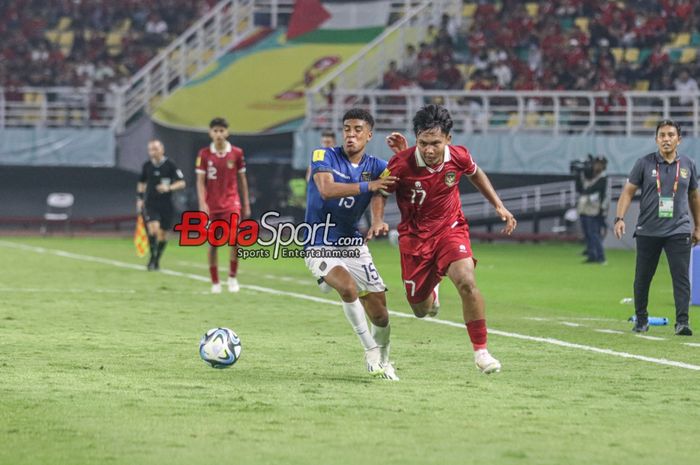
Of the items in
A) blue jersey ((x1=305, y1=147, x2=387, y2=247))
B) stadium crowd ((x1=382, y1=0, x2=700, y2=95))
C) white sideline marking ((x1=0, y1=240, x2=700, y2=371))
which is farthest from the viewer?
stadium crowd ((x1=382, y1=0, x2=700, y2=95))

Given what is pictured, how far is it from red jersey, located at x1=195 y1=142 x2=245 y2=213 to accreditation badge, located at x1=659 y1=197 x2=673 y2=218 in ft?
24.2

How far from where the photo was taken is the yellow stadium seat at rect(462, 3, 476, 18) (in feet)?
144

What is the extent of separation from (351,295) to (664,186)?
4.83 metres

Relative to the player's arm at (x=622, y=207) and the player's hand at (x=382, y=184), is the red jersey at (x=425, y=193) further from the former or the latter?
the player's arm at (x=622, y=207)

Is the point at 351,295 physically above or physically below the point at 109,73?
below

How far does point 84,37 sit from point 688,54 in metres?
20.1

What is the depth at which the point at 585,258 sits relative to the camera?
103 ft

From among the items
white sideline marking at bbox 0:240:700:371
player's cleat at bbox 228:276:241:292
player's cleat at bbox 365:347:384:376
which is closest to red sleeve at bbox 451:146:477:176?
player's cleat at bbox 365:347:384:376

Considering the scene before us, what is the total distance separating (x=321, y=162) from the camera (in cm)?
1148

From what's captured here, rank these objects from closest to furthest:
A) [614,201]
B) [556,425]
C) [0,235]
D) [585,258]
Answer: [556,425]
[585,258]
[614,201]
[0,235]

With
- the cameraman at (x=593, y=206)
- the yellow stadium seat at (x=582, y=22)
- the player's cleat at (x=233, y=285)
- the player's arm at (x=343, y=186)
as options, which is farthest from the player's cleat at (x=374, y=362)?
the yellow stadium seat at (x=582, y=22)

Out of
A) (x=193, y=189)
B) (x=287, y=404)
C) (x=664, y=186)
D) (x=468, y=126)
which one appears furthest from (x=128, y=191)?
(x=287, y=404)

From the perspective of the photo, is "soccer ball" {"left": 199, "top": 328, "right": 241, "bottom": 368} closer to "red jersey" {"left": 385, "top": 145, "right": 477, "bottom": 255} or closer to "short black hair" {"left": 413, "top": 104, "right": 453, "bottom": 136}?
"red jersey" {"left": 385, "top": 145, "right": 477, "bottom": 255}

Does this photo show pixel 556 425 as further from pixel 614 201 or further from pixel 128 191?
pixel 128 191
